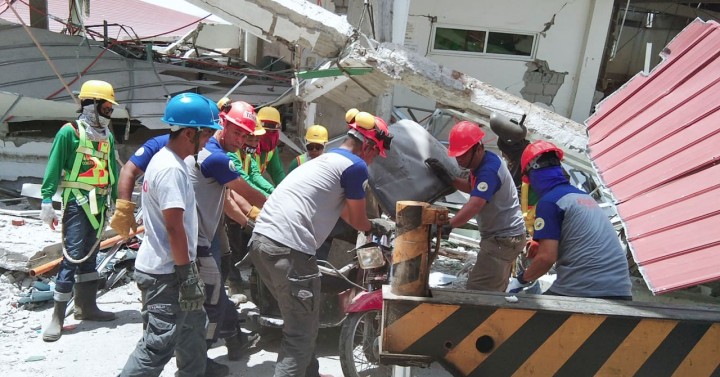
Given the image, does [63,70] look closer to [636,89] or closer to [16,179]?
[16,179]

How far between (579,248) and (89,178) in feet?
11.6

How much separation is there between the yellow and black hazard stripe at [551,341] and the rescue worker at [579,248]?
531mm

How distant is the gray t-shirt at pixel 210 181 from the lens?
329 cm

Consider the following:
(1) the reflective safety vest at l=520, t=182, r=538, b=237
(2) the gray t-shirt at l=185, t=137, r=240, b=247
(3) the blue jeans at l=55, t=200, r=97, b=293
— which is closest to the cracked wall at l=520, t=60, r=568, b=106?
Answer: (1) the reflective safety vest at l=520, t=182, r=538, b=237

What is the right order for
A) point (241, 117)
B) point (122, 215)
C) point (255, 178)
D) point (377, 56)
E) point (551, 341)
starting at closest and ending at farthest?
point (551, 341), point (122, 215), point (241, 117), point (255, 178), point (377, 56)

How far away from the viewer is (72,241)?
4051mm

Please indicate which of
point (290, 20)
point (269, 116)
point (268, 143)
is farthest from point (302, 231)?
point (290, 20)

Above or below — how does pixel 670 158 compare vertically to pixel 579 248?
above

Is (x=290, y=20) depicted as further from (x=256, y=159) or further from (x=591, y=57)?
(x=591, y=57)

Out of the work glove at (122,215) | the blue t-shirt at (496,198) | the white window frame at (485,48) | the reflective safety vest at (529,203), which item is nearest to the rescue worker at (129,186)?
the work glove at (122,215)

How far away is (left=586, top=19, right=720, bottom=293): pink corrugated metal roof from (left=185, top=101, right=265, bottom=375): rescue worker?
2.26 m

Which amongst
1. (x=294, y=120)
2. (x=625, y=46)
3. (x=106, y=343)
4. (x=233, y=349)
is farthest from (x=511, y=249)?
(x=625, y=46)

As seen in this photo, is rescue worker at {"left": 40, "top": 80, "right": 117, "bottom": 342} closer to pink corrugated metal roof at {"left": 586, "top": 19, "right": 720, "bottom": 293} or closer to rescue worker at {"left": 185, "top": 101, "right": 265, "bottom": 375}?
rescue worker at {"left": 185, "top": 101, "right": 265, "bottom": 375}

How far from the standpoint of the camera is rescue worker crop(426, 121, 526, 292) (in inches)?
139
